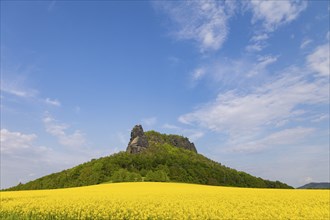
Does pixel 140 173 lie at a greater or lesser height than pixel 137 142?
lesser

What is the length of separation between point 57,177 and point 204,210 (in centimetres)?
12469

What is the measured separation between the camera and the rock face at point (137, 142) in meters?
173

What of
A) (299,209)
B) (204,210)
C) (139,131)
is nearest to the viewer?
(204,210)

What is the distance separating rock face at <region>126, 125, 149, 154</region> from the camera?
6816 inches

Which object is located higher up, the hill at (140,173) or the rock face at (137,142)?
the rock face at (137,142)

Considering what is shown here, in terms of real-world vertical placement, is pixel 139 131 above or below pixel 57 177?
above

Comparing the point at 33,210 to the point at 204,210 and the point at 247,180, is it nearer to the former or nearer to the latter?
the point at 204,210

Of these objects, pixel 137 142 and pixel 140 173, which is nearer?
pixel 140 173

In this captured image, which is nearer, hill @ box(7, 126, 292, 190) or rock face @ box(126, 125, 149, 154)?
hill @ box(7, 126, 292, 190)

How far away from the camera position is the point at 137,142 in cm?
17712

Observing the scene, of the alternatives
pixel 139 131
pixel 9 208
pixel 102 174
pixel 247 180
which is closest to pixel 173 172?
pixel 102 174

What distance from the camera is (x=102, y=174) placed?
121 meters

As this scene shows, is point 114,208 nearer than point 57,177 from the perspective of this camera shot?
Yes

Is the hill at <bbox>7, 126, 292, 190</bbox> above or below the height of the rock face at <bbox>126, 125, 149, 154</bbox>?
below
